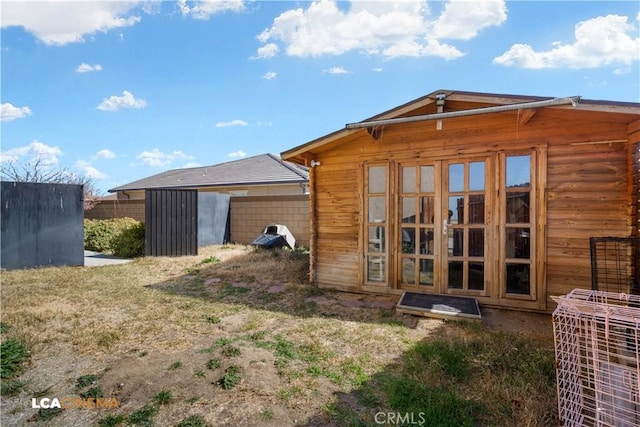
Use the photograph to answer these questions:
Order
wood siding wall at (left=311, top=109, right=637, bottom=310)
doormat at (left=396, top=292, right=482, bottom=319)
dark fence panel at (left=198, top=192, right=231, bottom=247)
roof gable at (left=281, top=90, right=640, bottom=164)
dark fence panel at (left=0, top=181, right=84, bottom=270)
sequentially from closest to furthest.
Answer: roof gable at (left=281, top=90, right=640, bottom=164) → wood siding wall at (left=311, top=109, right=637, bottom=310) → doormat at (left=396, top=292, right=482, bottom=319) → dark fence panel at (left=0, top=181, right=84, bottom=270) → dark fence panel at (left=198, top=192, right=231, bottom=247)

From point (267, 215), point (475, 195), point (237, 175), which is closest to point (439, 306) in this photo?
point (475, 195)

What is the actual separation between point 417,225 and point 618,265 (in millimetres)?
2475

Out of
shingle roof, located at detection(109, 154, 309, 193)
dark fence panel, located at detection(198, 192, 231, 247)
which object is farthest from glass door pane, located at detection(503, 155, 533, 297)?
dark fence panel, located at detection(198, 192, 231, 247)

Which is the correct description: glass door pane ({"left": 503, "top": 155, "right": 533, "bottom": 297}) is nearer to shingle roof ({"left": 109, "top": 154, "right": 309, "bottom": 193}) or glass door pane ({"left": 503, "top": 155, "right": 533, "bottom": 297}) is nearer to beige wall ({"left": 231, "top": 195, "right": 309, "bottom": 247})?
beige wall ({"left": 231, "top": 195, "right": 309, "bottom": 247})

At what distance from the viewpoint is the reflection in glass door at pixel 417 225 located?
4.82m

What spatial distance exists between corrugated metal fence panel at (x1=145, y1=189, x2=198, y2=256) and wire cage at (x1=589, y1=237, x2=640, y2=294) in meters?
9.39

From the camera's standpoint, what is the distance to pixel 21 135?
19141 millimetres

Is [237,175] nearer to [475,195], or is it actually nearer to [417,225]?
[417,225]

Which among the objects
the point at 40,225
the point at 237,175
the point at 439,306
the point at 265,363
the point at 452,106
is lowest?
the point at 265,363

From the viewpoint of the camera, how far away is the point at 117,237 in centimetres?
981

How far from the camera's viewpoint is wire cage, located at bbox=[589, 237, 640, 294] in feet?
12.0

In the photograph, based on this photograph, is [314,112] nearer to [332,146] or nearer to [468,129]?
[332,146]

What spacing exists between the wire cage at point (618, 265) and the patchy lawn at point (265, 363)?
47.7 inches

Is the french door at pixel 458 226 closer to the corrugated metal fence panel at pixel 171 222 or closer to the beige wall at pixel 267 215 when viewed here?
the beige wall at pixel 267 215
